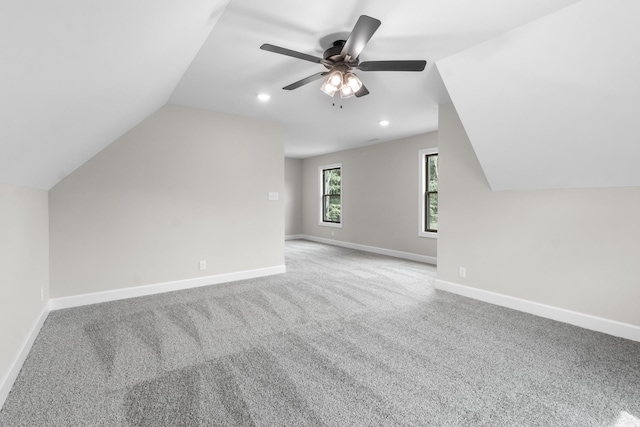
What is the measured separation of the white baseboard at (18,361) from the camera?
1799mm

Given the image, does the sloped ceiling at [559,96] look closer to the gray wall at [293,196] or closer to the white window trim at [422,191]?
the white window trim at [422,191]

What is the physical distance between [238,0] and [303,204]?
733cm

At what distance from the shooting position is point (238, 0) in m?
1.95

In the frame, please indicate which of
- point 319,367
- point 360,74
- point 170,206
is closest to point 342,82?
point 360,74

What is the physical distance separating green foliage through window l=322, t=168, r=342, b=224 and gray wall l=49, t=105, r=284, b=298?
3.44 metres

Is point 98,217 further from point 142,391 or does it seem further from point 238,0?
point 238,0

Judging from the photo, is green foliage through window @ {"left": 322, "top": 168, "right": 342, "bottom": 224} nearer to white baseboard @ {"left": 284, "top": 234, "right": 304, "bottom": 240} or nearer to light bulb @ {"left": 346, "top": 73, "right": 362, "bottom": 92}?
white baseboard @ {"left": 284, "top": 234, "right": 304, "bottom": 240}

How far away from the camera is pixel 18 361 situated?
2094 millimetres

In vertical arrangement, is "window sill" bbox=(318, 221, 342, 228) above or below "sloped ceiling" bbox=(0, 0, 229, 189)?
below

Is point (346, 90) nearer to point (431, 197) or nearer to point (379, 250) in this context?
point (431, 197)

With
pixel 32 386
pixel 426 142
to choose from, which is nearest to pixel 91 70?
pixel 32 386

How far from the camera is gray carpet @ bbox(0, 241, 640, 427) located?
167cm

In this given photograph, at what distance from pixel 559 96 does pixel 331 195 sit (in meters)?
6.25

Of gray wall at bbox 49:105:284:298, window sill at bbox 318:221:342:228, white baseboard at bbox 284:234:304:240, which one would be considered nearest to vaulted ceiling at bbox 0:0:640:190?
gray wall at bbox 49:105:284:298
